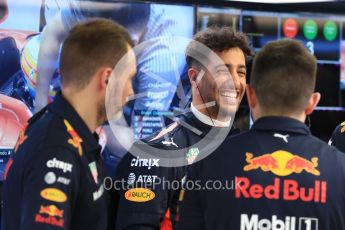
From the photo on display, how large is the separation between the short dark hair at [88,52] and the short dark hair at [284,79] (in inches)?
16.8

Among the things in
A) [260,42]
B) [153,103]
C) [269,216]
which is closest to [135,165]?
[269,216]

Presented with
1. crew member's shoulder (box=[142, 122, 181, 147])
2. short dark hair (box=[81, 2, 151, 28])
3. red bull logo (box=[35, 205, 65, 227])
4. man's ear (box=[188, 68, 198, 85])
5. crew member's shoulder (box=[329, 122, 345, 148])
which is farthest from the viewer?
short dark hair (box=[81, 2, 151, 28])

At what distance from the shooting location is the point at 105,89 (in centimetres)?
146

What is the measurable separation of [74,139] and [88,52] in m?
0.26

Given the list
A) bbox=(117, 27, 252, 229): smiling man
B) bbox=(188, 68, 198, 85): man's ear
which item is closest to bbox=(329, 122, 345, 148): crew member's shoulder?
bbox=(117, 27, 252, 229): smiling man

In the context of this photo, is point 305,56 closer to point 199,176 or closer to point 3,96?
point 199,176

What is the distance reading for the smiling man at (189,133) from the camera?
1.79 metres

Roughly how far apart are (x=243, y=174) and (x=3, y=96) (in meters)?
1.75

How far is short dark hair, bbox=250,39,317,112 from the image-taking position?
1348 millimetres

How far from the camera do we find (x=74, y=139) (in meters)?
1.37

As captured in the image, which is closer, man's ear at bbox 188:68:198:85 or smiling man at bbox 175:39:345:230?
smiling man at bbox 175:39:345:230

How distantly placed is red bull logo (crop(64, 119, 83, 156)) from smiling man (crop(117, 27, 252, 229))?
477 millimetres

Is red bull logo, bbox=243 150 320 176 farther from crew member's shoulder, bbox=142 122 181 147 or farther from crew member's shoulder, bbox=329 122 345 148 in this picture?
crew member's shoulder, bbox=329 122 345 148

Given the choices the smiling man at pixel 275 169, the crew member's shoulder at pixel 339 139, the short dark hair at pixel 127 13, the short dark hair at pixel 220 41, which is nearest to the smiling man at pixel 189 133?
the short dark hair at pixel 220 41
